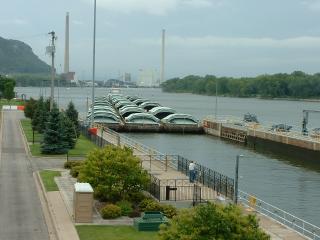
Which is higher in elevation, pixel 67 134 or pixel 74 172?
pixel 67 134

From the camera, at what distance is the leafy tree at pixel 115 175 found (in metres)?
31.4

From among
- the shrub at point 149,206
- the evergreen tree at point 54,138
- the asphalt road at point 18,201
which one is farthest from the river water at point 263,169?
the evergreen tree at point 54,138

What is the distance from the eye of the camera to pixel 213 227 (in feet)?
55.3

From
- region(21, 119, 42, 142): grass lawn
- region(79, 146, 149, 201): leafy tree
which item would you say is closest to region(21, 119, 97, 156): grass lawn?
region(21, 119, 42, 142): grass lawn

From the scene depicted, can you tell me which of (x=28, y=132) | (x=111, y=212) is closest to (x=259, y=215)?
(x=111, y=212)

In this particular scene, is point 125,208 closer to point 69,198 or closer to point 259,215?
point 69,198

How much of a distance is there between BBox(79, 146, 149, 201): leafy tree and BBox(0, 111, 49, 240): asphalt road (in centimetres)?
308

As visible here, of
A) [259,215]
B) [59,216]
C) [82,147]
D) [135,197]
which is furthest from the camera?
[82,147]

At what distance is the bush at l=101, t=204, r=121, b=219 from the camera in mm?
28672

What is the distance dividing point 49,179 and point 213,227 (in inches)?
937

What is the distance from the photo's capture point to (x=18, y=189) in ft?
118

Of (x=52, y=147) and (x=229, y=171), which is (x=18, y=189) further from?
(x=229, y=171)

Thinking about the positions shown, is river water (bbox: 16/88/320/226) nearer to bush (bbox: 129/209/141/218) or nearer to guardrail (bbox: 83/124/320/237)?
guardrail (bbox: 83/124/320/237)

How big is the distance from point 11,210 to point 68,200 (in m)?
3.57
